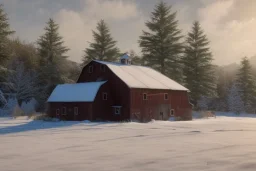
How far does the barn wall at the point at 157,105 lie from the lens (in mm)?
33081

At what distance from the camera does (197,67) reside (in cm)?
5247

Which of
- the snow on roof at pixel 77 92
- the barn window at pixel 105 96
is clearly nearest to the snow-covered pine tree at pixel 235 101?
the barn window at pixel 105 96

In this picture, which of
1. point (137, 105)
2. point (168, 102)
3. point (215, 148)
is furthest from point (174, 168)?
point (168, 102)

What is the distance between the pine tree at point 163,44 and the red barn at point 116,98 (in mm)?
13079

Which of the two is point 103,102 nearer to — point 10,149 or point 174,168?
point 10,149

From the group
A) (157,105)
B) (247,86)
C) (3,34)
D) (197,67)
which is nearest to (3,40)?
(3,34)

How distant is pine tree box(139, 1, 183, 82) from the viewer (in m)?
51.3

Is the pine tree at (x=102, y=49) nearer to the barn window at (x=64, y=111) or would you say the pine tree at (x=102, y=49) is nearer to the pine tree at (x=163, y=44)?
the pine tree at (x=163, y=44)

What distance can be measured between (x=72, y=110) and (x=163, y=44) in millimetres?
23626

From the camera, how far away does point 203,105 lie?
7400 centimetres

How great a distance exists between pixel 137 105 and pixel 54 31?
2681 centimetres

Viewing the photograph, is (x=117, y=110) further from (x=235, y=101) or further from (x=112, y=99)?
(x=235, y=101)

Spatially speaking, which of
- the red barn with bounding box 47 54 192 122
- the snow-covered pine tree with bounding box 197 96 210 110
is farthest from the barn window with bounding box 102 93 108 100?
the snow-covered pine tree with bounding box 197 96 210 110

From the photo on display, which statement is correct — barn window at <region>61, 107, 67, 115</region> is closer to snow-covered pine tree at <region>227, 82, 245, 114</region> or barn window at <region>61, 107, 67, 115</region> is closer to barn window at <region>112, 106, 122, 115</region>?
barn window at <region>112, 106, 122, 115</region>
